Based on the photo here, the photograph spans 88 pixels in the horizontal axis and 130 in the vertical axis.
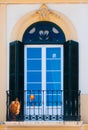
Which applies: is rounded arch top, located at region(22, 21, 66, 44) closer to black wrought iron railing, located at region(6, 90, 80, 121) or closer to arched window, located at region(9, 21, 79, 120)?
arched window, located at region(9, 21, 79, 120)

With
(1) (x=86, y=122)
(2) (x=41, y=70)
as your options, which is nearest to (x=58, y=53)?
(2) (x=41, y=70)

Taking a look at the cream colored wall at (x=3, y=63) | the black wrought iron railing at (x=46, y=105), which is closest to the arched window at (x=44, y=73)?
the black wrought iron railing at (x=46, y=105)

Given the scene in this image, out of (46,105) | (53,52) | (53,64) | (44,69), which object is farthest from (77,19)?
(46,105)

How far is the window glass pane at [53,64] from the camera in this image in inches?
943

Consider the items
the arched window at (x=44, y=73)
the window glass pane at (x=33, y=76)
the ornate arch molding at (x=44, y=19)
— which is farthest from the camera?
the window glass pane at (x=33, y=76)

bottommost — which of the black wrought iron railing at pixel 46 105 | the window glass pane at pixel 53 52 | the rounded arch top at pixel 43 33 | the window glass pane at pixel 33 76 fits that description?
the black wrought iron railing at pixel 46 105

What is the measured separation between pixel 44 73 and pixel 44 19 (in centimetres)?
169

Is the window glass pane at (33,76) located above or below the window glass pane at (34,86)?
above

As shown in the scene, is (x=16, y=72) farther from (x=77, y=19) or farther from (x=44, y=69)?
(x=77, y=19)

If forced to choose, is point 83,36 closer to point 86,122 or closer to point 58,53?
point 58,53

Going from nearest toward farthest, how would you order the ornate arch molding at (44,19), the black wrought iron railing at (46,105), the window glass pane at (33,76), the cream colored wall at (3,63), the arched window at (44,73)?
1. the black wrought iron railing at (46,105)
2. the arched window at (44,73)
3. the cream colored wall at (3,63)
4. the ornate arch molding at (44,19)
5. the window glass pane at (33,76)

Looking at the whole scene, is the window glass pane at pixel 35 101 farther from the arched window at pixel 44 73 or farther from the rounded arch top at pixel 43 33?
the rounded arch top at pixel 43 33

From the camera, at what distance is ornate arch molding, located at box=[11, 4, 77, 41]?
2384cm

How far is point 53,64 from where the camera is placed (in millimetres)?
23969
